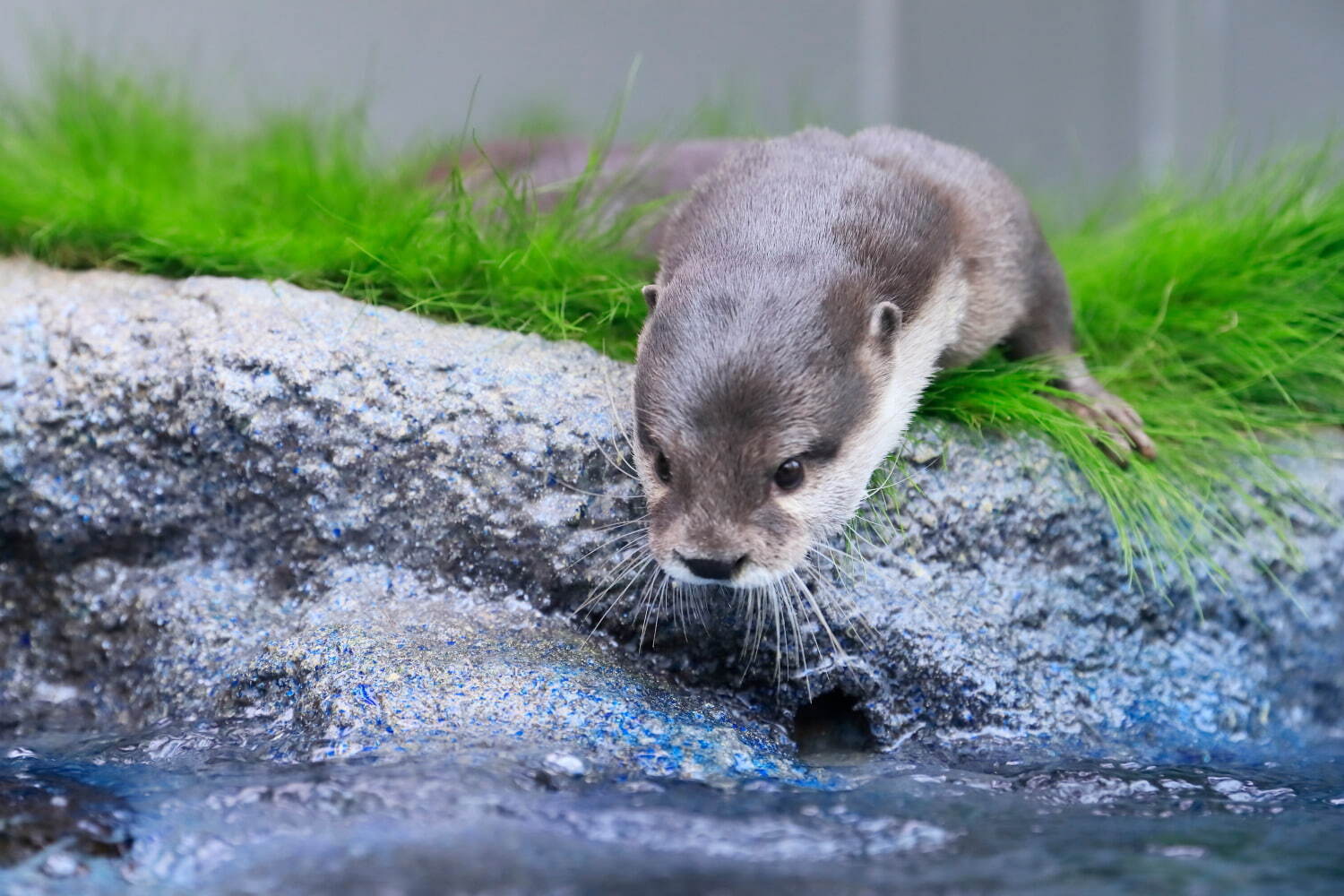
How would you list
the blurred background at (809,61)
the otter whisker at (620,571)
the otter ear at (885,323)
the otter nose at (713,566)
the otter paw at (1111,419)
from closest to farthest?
the otter nose at (713,566)
the otter ear at (885,323)
the otter whisker at (620,571)
the otter paw at (1111,419)
the blurred background at (809,61)

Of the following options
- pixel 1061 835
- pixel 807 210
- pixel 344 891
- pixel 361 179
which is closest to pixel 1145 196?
pixel 807 210

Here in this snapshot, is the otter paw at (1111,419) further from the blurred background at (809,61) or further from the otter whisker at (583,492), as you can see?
the blurred background at (809,61)

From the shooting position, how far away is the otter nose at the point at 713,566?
7.24 feet

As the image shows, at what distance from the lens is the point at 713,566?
7.26ft

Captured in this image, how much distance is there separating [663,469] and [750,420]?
0.20 m

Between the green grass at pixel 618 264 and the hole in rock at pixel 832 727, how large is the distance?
67 cm

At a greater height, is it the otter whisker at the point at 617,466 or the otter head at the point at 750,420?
the otter head at the point at 750,420

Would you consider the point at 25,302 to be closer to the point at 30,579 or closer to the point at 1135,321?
the point at 30,579

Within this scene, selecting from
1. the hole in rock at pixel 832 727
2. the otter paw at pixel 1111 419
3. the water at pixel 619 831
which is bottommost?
the hole in rock at pixel 832 727

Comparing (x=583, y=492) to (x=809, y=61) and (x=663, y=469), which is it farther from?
(x=809, y=61)

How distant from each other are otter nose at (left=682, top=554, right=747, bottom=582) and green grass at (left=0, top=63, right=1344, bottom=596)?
2.62 feet

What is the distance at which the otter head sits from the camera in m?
2.25

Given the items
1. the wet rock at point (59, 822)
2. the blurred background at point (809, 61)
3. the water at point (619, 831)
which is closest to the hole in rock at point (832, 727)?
the water at point (619, 831)

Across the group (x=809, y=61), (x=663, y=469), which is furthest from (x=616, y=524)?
(x=809, y=61)
